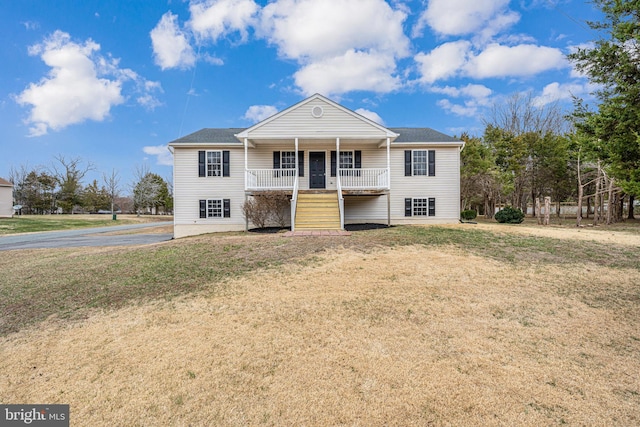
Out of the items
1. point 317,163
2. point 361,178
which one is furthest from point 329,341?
point 317,163

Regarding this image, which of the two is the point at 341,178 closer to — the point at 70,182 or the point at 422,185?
the point at 422,185

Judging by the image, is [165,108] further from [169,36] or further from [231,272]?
[231,272]

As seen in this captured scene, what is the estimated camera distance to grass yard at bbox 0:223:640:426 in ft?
9.29

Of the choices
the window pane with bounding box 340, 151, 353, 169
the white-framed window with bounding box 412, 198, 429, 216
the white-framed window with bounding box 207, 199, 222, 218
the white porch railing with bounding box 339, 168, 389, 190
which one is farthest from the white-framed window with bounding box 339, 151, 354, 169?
the white-framed window with bounding box 207, 199, 222, 218

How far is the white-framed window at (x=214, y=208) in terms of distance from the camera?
16.5 meters

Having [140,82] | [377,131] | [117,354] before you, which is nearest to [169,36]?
[140,82]

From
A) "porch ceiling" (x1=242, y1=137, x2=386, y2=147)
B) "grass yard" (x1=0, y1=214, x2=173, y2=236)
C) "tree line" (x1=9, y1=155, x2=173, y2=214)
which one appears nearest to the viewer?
"porch ceiling" (x1=242, y1=137, x2=386, y2=147)

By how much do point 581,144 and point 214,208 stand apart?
15.5 m

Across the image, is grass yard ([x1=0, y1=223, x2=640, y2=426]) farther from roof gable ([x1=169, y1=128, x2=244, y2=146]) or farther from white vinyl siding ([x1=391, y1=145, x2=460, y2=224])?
roof gable ([x1=169, y1=128, x2=244, y2=146])

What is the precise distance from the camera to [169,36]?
15680mm

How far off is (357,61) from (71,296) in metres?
22.2

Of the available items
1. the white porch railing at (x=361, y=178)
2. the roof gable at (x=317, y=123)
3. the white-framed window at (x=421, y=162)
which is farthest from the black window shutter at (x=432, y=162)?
the roof gable at (x=317, y=123)

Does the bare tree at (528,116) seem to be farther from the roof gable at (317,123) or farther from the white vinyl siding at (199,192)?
the white vinyl siding at (199,192)

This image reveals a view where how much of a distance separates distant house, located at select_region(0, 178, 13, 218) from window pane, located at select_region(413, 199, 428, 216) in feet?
154
